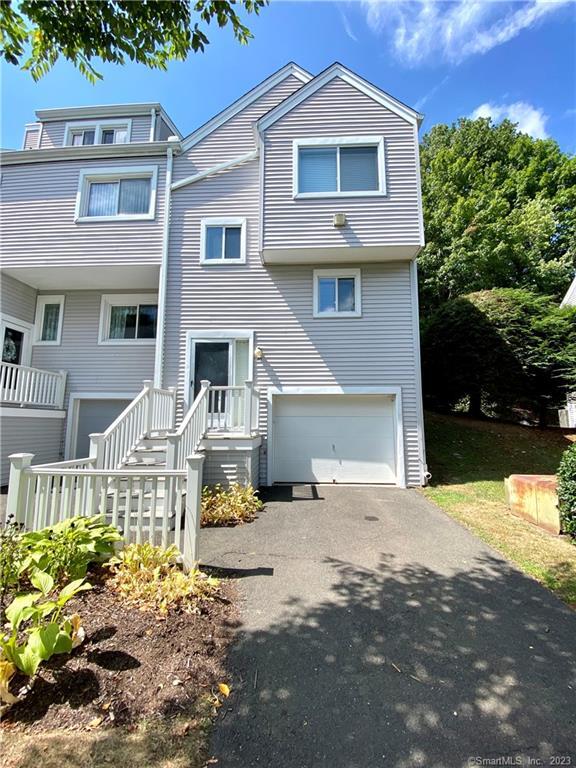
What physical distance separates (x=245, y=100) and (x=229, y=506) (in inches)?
432

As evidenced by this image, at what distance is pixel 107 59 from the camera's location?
3.51 metres

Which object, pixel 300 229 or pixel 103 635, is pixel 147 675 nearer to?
pixel 103 635

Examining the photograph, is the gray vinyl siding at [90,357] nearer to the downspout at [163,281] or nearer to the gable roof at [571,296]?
the downspout at [163,281]

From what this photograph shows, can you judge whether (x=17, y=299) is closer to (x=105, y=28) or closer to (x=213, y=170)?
(x=213, y=170)

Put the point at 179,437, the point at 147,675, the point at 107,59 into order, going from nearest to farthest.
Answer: the point at 147,675
the point at 107,59
the point at 179,437

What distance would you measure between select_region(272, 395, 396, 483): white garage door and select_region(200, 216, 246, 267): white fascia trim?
3.79m

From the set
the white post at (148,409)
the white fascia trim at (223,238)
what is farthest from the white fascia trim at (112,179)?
the white post at (148,409)

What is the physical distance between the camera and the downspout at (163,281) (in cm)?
894

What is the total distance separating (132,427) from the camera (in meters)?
6.09

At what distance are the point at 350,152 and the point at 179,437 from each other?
8078 mm

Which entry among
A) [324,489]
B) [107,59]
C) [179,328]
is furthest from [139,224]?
[324,489]

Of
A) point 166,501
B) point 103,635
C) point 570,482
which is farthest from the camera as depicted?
point 570,482

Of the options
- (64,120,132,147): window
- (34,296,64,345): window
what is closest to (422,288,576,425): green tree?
(34,296,64,345): window

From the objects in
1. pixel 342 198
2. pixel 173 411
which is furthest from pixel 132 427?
pixel 342 198
